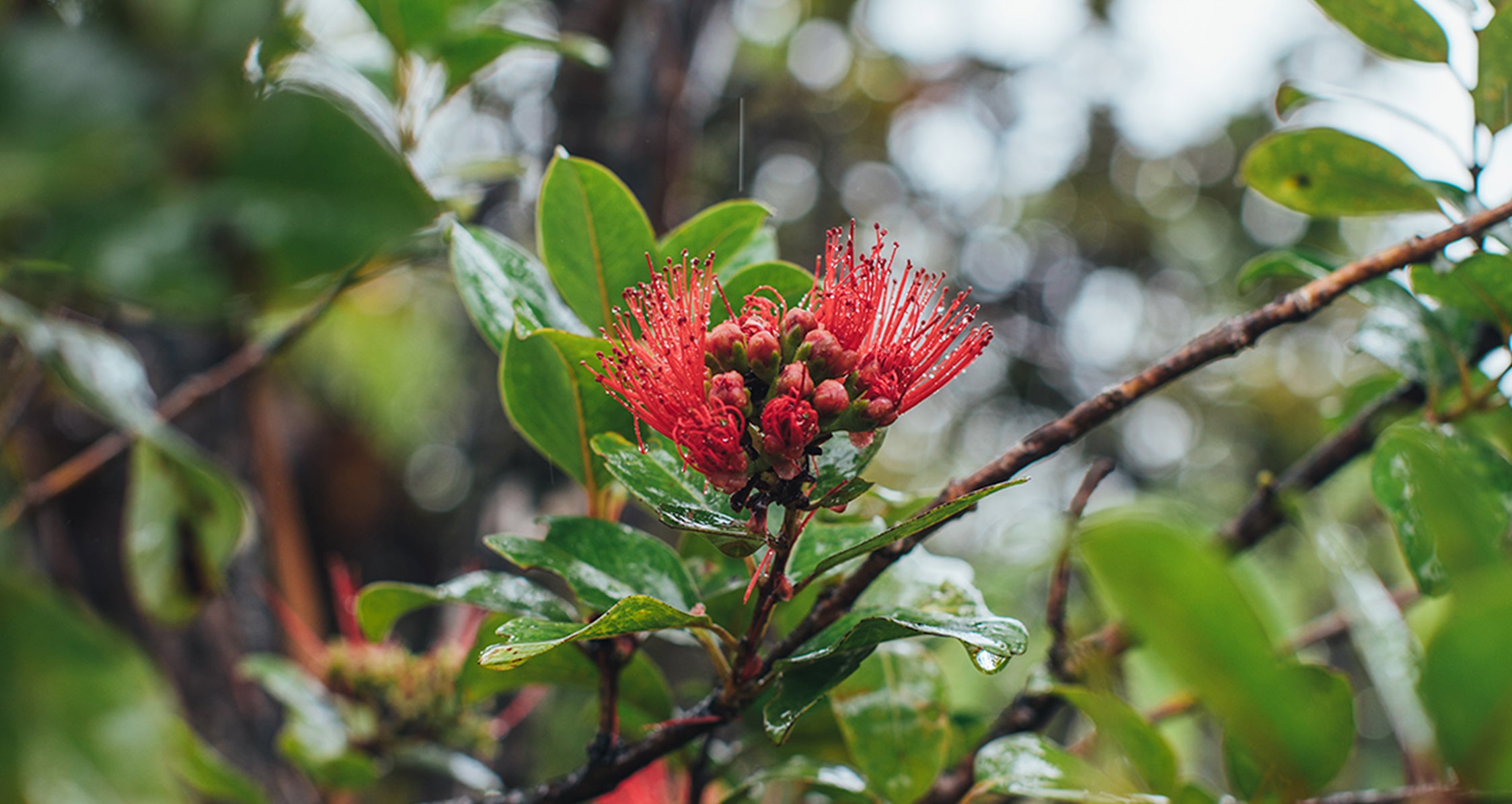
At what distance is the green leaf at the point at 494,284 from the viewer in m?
0.49

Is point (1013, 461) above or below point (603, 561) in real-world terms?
below

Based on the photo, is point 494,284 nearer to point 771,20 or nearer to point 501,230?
point 501,230

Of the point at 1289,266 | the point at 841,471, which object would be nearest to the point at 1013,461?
the point at 841,471

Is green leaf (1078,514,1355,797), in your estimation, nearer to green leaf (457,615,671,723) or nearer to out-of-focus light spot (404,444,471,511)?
green leaf (457,615,671,723)

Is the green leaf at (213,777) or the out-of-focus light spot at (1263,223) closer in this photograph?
the green leaf at (213,777)

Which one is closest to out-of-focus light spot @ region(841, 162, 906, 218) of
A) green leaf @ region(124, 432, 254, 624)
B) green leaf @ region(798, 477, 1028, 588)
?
green leaf @ region(124, 432, 254, 624)

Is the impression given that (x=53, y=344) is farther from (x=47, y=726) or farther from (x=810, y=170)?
(x=810, y=170)

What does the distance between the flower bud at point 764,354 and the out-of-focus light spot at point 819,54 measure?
3253 mm

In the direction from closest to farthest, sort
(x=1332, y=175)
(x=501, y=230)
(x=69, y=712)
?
(x=69, y=712) → (x=1332, y=175) → (x=501, y=230)

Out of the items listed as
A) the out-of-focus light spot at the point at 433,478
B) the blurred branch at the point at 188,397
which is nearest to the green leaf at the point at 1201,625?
the blurred branch at the point at 188,397

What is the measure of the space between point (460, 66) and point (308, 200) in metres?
0.72

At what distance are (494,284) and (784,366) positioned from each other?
18 centimetres

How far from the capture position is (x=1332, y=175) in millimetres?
621

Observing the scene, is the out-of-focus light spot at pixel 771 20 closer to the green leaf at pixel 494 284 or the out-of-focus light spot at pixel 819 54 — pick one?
the out-of-focus light spot at pixel 819 54
